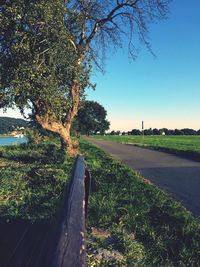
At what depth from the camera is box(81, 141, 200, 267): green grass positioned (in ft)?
15.6

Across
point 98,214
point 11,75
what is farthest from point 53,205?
point 11,75

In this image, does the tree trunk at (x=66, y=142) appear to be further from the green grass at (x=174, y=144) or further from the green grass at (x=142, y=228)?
the green grass at (x=142, y=228)

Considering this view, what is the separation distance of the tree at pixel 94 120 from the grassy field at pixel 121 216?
110m

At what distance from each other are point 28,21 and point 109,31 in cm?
733

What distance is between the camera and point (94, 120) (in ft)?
422

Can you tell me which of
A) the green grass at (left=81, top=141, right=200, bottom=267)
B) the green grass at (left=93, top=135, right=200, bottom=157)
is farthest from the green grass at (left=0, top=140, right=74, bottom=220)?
the green grass at (left=93, top=135, right=200, bottom=157)

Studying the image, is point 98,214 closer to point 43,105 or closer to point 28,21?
point 28,21

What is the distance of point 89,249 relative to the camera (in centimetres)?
483

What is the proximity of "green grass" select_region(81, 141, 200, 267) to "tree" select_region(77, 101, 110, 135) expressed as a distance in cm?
11140

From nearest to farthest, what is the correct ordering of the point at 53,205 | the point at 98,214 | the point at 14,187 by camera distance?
the point at 98,214 → the point at 53,205 → the point at 14,187

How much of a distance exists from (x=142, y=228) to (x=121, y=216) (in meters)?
0.80

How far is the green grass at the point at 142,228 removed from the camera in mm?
4746

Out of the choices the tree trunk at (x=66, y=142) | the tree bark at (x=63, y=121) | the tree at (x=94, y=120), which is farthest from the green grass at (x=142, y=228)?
the tree at (x=94, y=120)

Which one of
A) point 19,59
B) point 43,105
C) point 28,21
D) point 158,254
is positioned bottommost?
point 158,254
